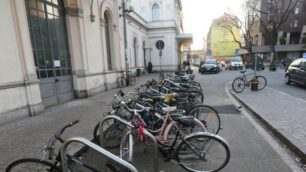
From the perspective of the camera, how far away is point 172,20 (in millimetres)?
27359

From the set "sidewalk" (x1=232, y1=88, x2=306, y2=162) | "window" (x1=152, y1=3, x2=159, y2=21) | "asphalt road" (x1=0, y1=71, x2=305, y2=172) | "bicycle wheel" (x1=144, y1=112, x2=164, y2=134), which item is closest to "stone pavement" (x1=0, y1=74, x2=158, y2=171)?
"asphalt road" (x1=0, y1=71, x2=305, y2=172)

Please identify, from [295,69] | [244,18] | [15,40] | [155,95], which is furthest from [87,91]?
[244,18]

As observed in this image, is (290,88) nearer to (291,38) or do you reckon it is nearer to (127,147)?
(127,147)

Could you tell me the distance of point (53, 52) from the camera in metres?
7.79

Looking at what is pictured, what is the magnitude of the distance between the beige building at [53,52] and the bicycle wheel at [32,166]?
3.63m

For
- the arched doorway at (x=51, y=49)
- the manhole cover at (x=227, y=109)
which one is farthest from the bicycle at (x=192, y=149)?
the arched doorway at (x=51, y=49)

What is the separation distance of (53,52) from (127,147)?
6043mm

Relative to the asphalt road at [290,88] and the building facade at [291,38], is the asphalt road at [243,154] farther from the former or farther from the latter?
the building facade at [291,38]

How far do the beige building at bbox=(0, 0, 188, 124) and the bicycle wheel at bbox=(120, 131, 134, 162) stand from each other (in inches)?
162

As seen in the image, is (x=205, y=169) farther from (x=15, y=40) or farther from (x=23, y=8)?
(x=23, y=8)

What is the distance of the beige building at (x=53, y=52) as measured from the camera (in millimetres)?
5707

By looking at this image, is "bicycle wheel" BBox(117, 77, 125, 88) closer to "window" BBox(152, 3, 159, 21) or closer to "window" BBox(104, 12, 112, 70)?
"window" BBox(104, 12, 112, 70)

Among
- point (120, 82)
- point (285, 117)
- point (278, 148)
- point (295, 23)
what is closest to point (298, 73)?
Result: point (285, 117)

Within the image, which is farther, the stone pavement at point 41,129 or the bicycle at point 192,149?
the stone pavement at point 41,129
